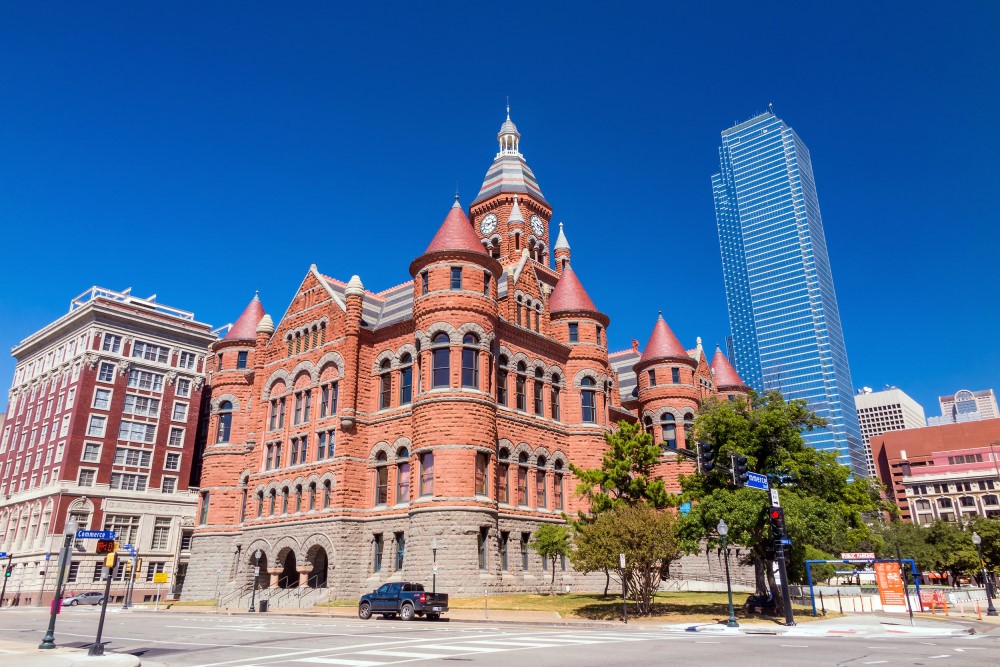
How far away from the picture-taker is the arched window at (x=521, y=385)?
45.6 metres

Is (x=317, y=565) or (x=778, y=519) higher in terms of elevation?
(x=778, y=519)

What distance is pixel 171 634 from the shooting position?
23.6m

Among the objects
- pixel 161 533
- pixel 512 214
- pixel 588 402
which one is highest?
pixel 512 214

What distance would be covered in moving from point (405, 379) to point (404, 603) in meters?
16.6

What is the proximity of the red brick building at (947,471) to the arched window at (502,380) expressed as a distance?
10444 centimetres

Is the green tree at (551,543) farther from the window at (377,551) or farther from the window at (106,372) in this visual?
the window at (106,372)

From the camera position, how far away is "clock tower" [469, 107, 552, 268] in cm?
6350

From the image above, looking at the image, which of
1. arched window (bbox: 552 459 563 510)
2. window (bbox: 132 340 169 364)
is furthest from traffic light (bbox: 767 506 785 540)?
window (bbox: 132 340 169 364)

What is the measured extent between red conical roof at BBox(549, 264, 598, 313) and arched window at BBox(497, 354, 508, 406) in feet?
25.7

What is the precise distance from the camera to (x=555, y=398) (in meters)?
48.6

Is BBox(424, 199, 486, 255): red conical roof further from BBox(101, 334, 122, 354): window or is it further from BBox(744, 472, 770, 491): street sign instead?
BBox(101, 334, 122, 354): window

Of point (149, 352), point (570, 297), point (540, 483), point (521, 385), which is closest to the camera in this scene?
point (540, 483)

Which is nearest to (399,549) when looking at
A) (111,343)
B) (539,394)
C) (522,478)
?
(522,478)

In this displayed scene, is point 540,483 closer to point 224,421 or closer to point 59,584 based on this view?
point 224,421
